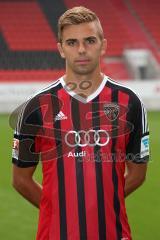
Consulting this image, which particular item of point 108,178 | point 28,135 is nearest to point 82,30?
point 28,135

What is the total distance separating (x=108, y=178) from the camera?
1877mm

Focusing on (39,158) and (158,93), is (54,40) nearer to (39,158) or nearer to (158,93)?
(158,93)

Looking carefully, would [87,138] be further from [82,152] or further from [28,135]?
[28,135]

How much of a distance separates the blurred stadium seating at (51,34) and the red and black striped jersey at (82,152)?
574 inches

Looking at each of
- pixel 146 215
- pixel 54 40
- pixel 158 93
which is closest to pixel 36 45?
pixel 54 40

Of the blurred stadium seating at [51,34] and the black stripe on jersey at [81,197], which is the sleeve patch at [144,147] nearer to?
the black stripe on jersey at [81,197]

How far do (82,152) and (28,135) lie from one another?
0.21 meters

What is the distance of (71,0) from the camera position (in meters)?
21.4

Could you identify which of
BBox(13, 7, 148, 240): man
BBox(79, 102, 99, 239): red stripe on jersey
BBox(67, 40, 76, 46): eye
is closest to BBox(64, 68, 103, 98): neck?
BBox(13, 7, 148, 240): man

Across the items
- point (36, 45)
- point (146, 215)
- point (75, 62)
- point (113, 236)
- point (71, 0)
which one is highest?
point (71, 0)

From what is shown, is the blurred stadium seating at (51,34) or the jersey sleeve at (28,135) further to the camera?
the blurred stadium seating at (51,34)

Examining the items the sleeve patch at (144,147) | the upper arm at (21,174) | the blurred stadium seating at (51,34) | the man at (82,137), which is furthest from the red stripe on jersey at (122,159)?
the blurred stadium seating at (51,34)

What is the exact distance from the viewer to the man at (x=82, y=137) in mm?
1852

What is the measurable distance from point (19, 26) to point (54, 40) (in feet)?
5.17
